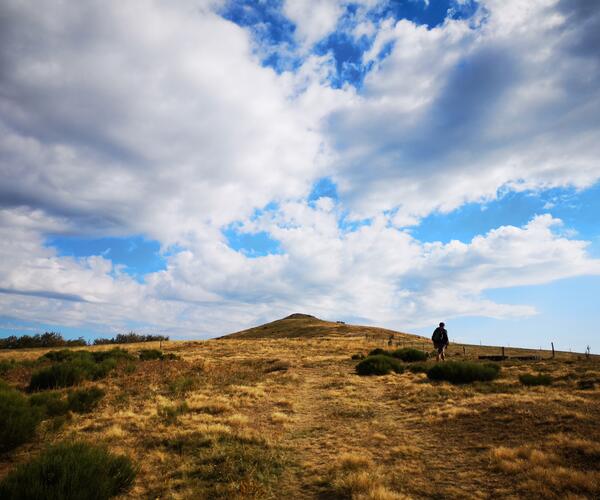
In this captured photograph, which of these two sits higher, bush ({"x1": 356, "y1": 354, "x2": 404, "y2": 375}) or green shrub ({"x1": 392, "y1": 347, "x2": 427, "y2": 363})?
green shrub ({"x1": 392, "y1": 347, "x2": 427, "y2": 363})

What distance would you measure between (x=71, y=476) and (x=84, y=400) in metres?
8.76

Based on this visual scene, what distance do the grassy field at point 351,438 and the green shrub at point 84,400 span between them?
0.33 m

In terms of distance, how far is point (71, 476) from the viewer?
6.25 m

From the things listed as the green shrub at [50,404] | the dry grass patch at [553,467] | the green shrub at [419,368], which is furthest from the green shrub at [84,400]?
the green shrub at [419,368]

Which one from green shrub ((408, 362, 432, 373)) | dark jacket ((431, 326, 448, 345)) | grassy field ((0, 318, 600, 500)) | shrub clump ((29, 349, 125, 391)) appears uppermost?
dark jacket ((431, 326, 448, 345))

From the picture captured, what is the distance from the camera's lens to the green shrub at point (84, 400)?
13.3 metres

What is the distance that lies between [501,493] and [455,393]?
9204 mm

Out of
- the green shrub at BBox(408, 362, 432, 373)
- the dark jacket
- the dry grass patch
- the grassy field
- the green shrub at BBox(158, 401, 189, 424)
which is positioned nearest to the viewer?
the dry grass patch

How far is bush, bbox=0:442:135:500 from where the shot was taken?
585 centimetres

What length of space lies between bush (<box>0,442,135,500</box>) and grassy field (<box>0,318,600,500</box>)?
1.57 ft

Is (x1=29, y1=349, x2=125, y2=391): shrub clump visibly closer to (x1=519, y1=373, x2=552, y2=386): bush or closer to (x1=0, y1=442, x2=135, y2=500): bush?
(x1=0, y1=442, x2=135, y2=500): bush

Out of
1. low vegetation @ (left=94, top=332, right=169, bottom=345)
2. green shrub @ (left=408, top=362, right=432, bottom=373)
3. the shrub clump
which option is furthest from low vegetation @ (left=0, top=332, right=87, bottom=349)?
green shrub @ (left=408, top=362, right=432, bottom=373)

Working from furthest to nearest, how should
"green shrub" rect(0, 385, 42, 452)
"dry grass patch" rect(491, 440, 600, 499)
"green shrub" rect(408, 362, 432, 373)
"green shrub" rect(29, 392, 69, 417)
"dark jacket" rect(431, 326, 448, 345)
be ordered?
"dark jacket" rect(431, 326, 448, 345) < "green shrub" rect(408, 362, 432, 373) < "green shrub" rect(29, 392, 69, 417) < "green shrub" rect(0, 385, 42, 452) < "dry grass patch" rect(491, 440, 600, 499)

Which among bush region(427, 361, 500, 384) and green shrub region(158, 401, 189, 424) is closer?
green shrub region(158, 401, 189, 424)
